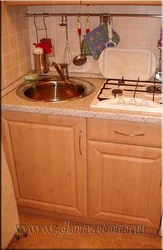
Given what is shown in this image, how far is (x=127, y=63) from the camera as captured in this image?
1750 millimetres

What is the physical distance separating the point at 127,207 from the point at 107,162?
33 cm

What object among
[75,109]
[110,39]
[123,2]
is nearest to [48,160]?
[75,109]

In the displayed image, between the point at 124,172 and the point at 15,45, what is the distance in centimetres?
100

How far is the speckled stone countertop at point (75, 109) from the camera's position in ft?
4.30

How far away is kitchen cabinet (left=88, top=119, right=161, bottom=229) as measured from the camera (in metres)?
1.38

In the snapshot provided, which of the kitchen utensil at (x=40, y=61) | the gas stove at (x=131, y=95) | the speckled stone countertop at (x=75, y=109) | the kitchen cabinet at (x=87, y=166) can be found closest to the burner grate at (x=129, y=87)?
the gas stove at (x=131, y=95)

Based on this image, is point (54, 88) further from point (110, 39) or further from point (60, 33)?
point (110, 39)

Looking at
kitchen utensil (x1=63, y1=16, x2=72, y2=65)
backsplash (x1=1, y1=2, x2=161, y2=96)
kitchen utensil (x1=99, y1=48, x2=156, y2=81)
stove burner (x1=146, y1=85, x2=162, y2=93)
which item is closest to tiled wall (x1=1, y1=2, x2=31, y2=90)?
backsplash (x1=1, y1=2, x2=161, y2=96)

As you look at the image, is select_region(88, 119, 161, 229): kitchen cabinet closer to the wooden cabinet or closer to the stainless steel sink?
the stainless steel sink

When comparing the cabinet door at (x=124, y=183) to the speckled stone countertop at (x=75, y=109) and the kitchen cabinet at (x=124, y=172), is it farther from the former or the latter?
the speckled stone countertop at (x=75, y=109)

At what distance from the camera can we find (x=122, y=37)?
5.63 ft

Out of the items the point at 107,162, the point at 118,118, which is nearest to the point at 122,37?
the point at 118,118

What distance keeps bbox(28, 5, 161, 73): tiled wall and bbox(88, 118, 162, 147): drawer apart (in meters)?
0.58

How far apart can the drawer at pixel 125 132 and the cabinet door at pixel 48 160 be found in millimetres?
69
